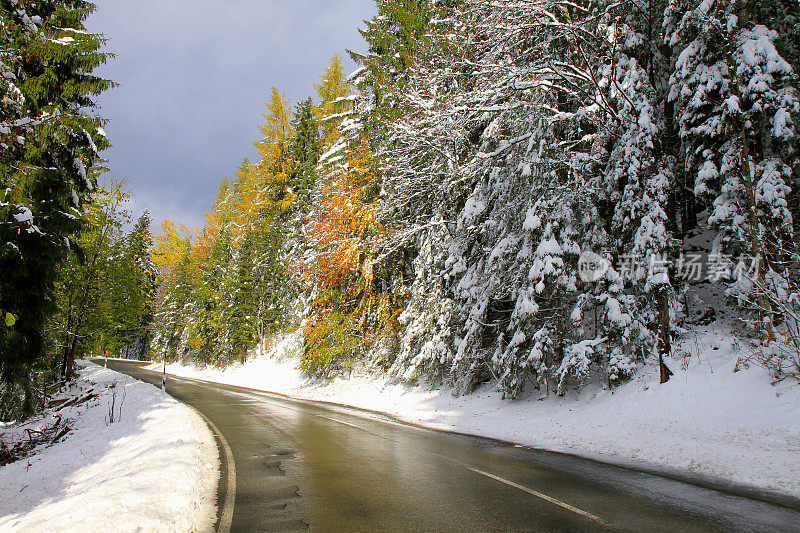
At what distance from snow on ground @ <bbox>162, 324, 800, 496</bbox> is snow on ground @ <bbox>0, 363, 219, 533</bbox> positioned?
22.6ft

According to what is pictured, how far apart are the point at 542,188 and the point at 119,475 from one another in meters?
11.5

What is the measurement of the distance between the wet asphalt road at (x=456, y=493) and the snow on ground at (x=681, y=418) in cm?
128

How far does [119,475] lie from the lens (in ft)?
19.9

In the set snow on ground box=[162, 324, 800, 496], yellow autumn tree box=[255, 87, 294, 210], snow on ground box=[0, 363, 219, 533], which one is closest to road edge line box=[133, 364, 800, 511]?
snow on ground box=[162, 324, 800, 496]

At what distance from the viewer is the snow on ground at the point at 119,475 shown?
14.2 feet

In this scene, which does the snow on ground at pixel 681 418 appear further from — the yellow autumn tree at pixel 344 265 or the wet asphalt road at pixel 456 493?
the yellow autumn tree at pixel 344 265

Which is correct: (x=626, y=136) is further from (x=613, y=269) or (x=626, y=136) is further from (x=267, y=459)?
(x=267, y=459)

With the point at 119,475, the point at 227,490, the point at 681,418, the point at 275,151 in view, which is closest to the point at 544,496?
the point at 227,490

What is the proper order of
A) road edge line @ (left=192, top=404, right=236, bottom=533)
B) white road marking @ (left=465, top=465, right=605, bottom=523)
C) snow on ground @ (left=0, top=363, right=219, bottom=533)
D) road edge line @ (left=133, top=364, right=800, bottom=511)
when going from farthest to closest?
road edge line @ (left=133, top=364, right=800, bottom=511) → white road marking @ (left=465, top=465, right=605, bottom=523) → road edge line @ (left=192, top=404, right=236, bottom=533) → snow on ground @ (left=0, top=363, right=219, bottom=533)

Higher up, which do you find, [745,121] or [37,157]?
[745,121]

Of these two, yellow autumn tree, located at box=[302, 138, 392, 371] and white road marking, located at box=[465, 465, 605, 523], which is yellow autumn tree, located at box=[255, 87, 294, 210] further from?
white road marking, located at box=[465, 465, 605, 523]

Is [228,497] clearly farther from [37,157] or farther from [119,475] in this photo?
[37,157]

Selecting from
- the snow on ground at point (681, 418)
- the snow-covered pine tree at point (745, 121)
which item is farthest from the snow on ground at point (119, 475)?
the snow-covered pine tree at point (745, 121)

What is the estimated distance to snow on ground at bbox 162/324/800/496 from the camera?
7.01m
